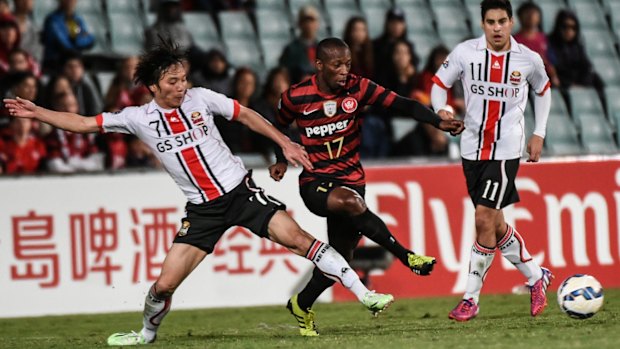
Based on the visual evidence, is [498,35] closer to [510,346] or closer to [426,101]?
[510,346]

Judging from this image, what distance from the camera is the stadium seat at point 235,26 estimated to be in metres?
16.0

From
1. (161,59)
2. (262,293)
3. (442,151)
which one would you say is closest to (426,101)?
(442,151)

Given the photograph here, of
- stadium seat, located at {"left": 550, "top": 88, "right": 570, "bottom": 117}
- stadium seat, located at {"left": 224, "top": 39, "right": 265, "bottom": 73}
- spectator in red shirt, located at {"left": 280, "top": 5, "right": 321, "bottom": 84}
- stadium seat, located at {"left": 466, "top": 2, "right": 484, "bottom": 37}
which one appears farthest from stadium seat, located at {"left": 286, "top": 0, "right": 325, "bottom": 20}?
stadium seat, located at {"left": 550, "top": 88, "right": 570, "bottom": 117}

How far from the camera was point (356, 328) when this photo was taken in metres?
9.80

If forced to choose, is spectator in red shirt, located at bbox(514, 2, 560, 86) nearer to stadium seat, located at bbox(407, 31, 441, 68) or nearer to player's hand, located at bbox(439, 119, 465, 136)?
stadium seat, located at bbox(407, 31, 441, 68)

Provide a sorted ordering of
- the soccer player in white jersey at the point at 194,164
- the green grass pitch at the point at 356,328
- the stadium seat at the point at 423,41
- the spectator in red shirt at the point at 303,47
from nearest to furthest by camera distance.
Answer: the green grass pitch at the point at 356,328 < the soccer player in white jersey at the point at 194,164 < the spectator in red shirt at the point at 303,47 < the stadium seat at the point at 423,41

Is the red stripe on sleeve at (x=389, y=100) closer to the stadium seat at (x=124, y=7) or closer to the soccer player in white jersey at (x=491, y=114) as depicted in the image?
the soccer player in white jersey at (x=491, y=114)

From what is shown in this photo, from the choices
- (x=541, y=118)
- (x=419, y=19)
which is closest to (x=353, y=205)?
(x=541, y=118)

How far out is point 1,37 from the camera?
14.0 m

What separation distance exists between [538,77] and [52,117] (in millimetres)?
3361

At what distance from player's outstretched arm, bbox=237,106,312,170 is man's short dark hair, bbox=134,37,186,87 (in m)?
0.57

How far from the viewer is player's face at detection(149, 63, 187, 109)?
8.86 meters

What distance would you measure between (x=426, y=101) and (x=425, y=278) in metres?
2.35

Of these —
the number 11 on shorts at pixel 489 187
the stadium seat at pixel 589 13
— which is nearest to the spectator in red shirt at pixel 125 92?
the number 11 on shorts at pixel 489 187
